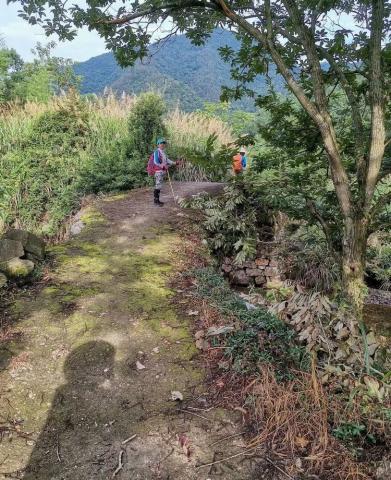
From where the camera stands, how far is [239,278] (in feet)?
23.4

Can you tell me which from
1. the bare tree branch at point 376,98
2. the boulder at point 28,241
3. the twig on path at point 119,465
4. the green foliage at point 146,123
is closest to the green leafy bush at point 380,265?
the bare tree branch at point 376,98

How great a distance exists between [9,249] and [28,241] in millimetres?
340

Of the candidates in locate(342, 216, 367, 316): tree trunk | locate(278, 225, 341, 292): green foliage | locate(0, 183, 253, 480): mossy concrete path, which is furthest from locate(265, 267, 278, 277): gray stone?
locate(342, 216, 367, 316): tree trunk

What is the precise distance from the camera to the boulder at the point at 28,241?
4855 mm

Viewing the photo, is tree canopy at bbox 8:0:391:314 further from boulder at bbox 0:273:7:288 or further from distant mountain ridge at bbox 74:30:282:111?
distant mountain ridge at bbox 74:30:282:111

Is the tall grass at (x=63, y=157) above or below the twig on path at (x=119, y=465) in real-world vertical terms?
above

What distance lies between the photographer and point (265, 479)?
7.89 ft

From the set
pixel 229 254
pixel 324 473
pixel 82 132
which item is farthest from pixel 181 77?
pixel 324 473

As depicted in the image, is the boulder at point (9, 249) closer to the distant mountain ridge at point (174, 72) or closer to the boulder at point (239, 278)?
the boulder at point (239, 278)

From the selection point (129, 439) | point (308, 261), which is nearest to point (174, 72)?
point (308, 261)

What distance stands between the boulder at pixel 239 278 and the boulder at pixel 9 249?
145 inches

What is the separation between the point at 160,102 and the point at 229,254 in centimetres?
580

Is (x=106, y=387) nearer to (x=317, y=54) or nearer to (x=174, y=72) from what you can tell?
(x=317, y=54)

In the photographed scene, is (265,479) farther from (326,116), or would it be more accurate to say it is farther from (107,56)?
(107,56)
